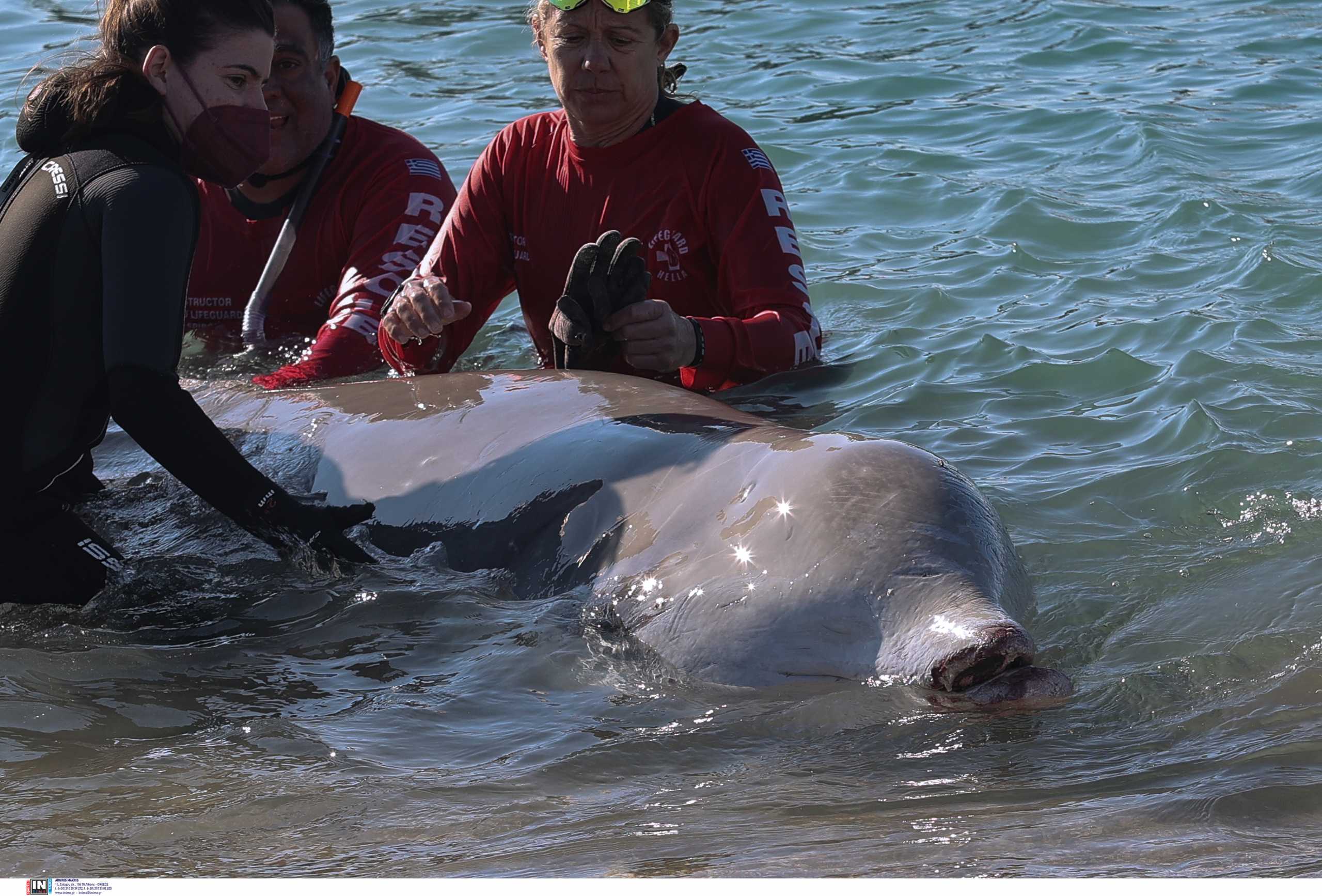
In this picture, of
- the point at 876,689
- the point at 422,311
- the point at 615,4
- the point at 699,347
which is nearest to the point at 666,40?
the point at 615,4

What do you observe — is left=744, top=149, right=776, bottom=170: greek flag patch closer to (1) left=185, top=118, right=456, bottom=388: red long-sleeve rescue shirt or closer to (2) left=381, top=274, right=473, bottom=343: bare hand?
(2) left=381, top=274, right=473, bottom=343: bare hand

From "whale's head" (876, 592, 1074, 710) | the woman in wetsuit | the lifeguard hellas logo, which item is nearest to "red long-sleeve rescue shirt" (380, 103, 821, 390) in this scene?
the lifeguard hellas logo

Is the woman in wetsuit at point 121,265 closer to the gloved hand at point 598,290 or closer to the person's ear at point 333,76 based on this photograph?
the gloved hand at point 598,290

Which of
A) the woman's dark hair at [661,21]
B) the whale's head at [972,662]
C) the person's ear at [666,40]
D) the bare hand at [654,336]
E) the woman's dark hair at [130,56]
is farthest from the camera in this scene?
the person's ear at [666,40]

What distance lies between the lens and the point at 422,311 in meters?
4.45

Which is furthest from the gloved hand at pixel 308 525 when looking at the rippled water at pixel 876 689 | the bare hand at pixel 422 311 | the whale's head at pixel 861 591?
the bare hand at pixel 422 311

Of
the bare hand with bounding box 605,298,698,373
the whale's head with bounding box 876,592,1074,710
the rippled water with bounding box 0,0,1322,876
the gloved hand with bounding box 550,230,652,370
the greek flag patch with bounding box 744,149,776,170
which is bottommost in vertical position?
the rippled water with bounding box 0,0,1322,876

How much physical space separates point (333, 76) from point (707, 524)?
131 inches

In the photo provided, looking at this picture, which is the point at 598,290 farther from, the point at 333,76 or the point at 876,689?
the point at 333,76

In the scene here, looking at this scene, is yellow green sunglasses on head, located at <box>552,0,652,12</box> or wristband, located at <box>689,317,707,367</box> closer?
wristband, located at <box>689,317,707,367</box>

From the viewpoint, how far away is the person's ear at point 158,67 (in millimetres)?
3229

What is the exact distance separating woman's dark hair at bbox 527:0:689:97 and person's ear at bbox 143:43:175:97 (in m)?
1.76

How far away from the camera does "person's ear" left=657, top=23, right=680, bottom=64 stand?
484cm

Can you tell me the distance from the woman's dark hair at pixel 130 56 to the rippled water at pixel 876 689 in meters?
1.14
